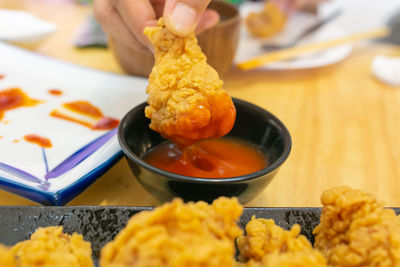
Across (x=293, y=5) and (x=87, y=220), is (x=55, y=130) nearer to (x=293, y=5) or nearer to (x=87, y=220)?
(x=87, y=220)

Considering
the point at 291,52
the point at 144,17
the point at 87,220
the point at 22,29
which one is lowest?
the point at 22,29

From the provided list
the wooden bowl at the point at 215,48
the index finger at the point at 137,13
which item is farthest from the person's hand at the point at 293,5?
the index finger at the point at 137,13

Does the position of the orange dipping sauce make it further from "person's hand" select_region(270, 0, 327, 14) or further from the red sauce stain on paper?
"person's hand" select_region(270, 0, 327, 14)

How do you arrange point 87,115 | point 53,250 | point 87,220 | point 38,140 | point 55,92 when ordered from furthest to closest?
point 55,92, point 87,115, point 38,140, point 87,220, point 53,250

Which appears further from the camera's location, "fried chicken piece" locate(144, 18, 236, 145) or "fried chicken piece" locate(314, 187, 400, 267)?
"fried chicken piece" locate(144, 18, 236, 145)

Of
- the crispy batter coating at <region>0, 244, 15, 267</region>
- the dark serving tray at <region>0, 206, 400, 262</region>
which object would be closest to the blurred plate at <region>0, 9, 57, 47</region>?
the dark serving tray at <region>0, 206, 400, 262</region>

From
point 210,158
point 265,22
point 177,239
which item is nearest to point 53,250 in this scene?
point 177,239

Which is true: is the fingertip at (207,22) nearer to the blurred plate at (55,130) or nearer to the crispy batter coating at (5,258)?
the blurred plate at (55,130)
